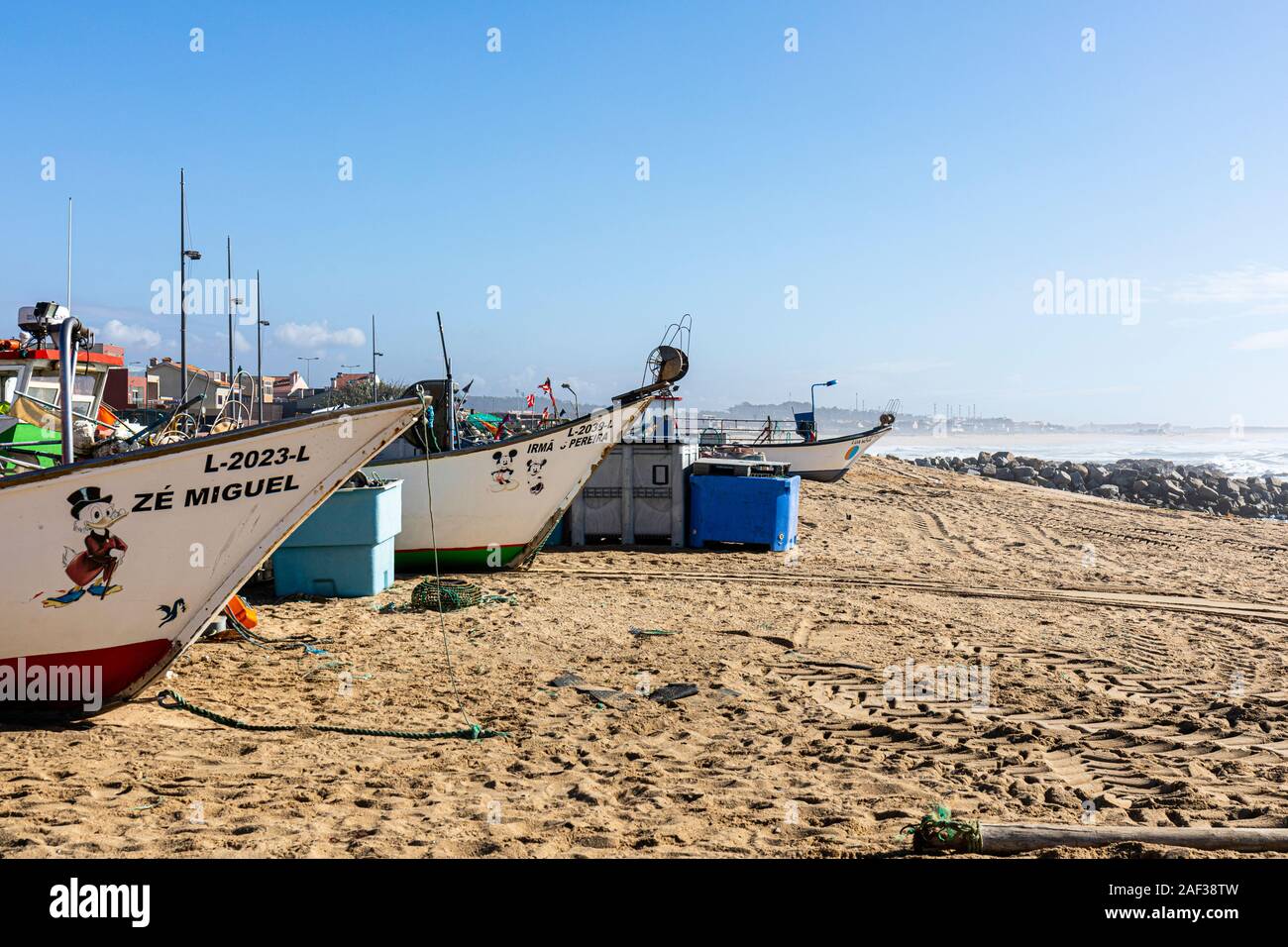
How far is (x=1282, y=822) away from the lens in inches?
161

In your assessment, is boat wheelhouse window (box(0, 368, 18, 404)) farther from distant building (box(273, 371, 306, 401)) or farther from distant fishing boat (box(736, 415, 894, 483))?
distant building (box(273, 371, 306, 401))

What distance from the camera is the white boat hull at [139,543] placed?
5195 mm

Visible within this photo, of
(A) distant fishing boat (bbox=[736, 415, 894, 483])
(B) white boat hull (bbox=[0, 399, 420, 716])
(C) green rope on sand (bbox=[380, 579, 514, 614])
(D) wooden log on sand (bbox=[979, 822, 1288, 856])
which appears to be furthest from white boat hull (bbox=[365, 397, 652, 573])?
(A) distant fishing boat (bbox=[736, 415, 894, 483])

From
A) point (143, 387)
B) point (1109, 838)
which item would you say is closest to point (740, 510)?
point (1109, 838)

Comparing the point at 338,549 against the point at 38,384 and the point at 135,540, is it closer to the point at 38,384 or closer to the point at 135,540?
the point at 38,384

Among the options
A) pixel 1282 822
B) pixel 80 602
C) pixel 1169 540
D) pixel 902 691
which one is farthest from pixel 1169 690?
pixel 1169 540

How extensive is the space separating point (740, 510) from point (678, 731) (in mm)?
8483

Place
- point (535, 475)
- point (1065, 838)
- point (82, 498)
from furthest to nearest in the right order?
point (535, 475) → point (82, 498) → point (1065, 838)

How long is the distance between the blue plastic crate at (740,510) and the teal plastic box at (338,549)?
5790mm

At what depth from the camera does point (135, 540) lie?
17.8 feet

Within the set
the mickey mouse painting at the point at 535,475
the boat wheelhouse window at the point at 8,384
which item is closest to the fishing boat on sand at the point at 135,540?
the boat wheelhouse window at the point at 8,384

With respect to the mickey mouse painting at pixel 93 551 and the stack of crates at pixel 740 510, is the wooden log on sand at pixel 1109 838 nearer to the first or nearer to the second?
the mickey mouse painting at pixel 93 551

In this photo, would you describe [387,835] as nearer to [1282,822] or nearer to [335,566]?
[1282,822]

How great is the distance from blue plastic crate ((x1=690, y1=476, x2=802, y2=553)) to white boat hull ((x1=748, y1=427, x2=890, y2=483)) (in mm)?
12422
